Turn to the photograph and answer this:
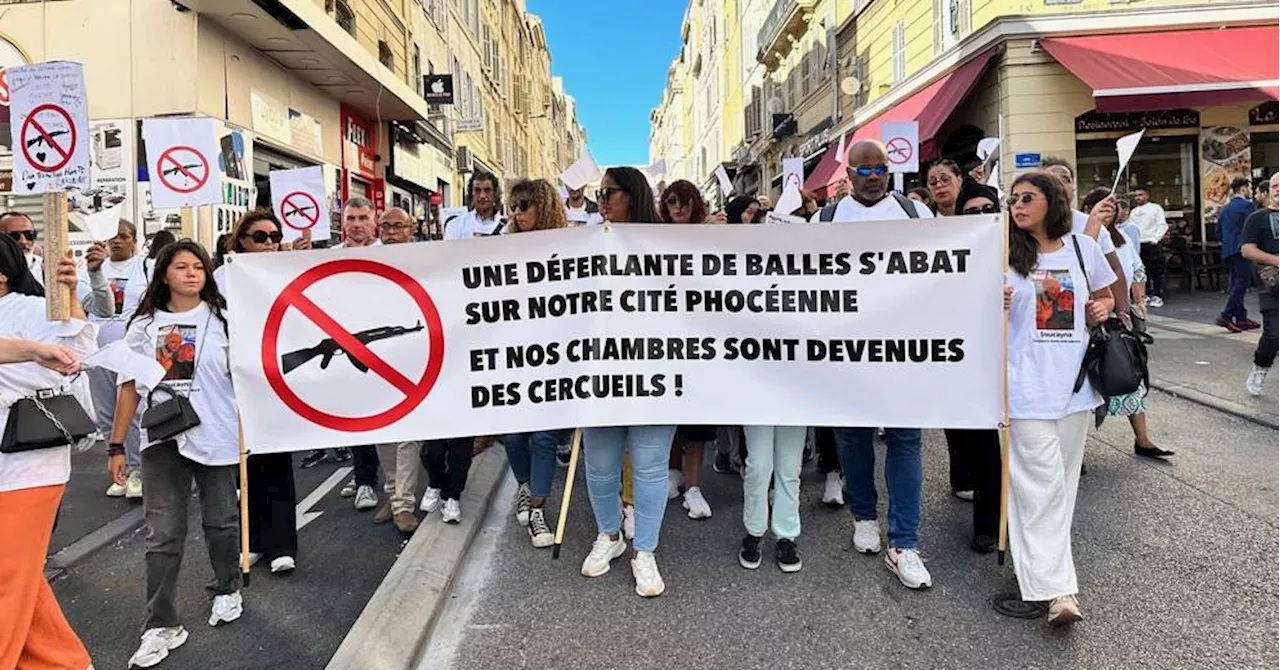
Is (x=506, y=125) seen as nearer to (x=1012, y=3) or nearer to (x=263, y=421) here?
(x=1012, y=3)

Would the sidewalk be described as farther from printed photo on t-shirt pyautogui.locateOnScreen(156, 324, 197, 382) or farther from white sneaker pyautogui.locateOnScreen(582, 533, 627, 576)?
printed photo on t-shirt pyautogui.locateOnScreen(156, 324, 197, 382)

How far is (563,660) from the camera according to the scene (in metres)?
2.95

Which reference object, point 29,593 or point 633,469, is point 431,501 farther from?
point 29,593

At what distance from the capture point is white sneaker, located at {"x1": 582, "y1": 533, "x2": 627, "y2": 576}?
371 cm

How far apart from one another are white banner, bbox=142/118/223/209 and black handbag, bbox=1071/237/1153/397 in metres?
5.92

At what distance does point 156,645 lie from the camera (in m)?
3.07

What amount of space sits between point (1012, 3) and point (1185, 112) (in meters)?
4.03

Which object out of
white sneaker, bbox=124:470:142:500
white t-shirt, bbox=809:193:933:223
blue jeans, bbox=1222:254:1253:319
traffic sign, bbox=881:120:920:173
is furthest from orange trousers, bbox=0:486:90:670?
blue jeans, bbox=1222:254:1253:319

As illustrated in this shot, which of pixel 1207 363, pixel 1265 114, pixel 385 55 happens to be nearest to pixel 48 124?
pixel 1207 363

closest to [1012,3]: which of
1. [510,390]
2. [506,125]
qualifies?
[510,390]

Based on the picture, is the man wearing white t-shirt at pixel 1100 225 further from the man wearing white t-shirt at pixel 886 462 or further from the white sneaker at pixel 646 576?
the white sneaker at pixel 646 576

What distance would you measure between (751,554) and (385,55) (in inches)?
671

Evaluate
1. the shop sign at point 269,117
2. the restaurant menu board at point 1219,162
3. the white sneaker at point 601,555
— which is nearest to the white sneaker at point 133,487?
the white sneaker at point 601,555

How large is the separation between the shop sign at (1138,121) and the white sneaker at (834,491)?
41.9 feet
